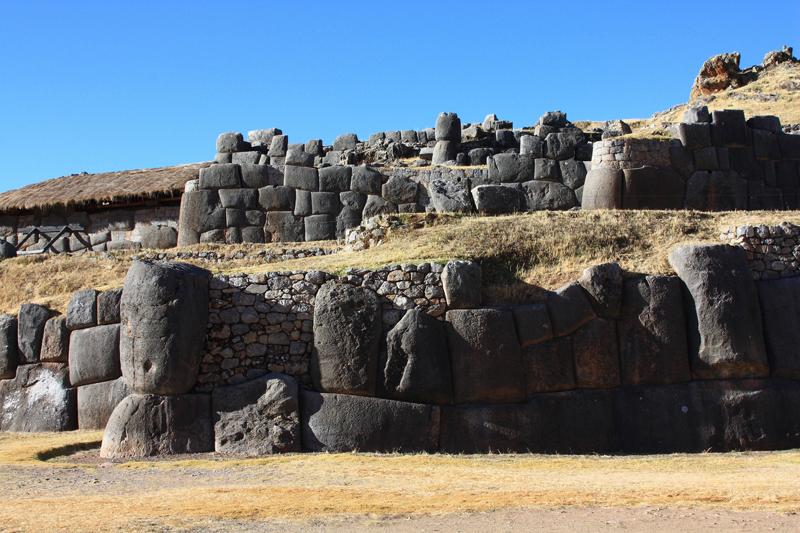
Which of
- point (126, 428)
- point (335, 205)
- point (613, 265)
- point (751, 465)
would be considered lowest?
point (751, 465)

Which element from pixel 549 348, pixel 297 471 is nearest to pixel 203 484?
pixel 297 471

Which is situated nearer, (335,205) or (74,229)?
(335,205)

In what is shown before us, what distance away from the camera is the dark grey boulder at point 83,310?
19.5m

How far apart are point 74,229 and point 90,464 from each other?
16.6 metres

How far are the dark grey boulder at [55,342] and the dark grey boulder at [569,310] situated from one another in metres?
9.09

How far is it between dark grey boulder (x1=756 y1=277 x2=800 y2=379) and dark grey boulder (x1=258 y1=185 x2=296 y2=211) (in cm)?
1273

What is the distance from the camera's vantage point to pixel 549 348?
60.0 ft

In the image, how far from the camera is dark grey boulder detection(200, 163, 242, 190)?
90.4ft

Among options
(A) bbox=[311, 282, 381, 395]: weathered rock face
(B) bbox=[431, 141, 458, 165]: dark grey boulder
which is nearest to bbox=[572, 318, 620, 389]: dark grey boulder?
(A) bbox=[311, 282, 381, 395]: weathered rock face

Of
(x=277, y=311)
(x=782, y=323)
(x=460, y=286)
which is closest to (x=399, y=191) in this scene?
(x=460, y=286)

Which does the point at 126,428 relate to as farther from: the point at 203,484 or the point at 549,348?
the point at 549,348

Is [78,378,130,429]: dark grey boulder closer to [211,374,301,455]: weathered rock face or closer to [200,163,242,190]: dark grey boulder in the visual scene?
[211,374,301,455]: weathered rock face

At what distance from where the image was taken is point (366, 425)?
56.9 ft

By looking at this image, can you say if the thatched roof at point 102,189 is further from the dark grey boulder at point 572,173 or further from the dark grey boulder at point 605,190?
the dark grey boulder at point 605,190
